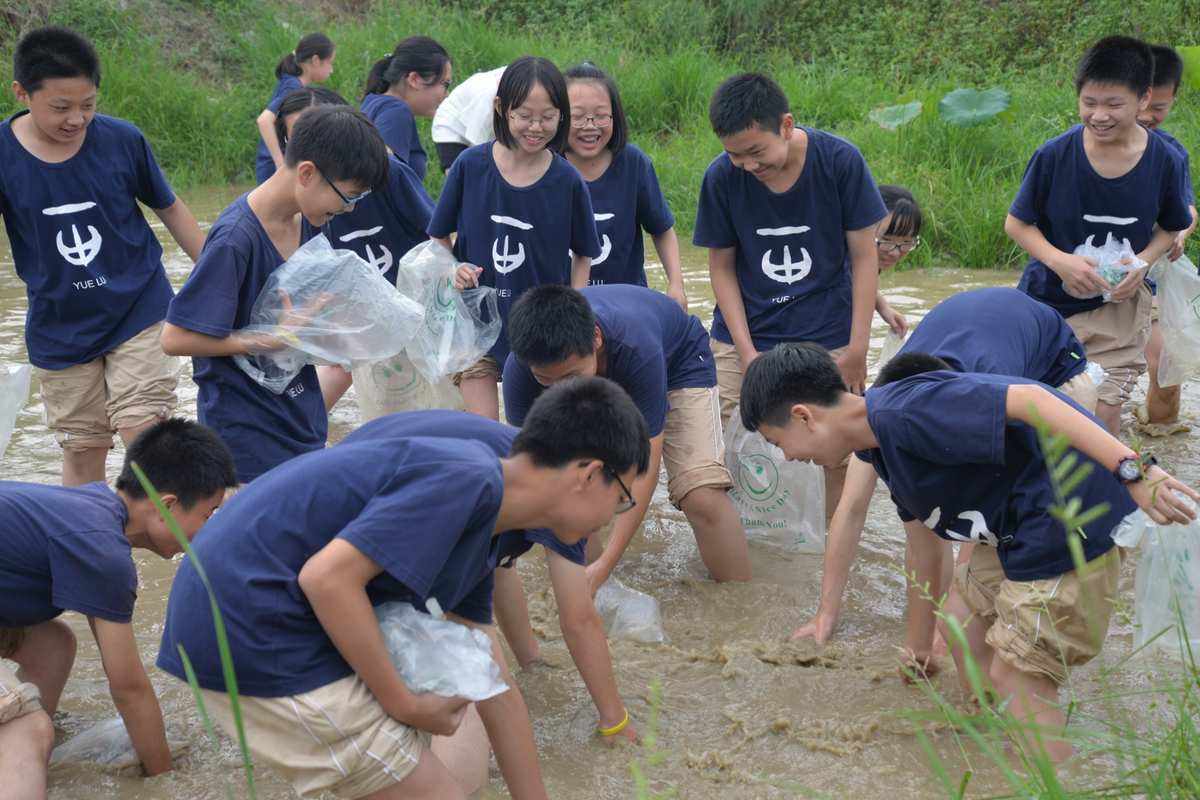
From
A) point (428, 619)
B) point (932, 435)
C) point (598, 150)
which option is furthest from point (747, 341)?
point (428, 619)

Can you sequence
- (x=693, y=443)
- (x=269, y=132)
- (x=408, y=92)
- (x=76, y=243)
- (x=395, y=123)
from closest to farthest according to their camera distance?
1. (x=76, y=243)
2. (x=693, y=443)
3. (x=395, y=123)
4. (x=408, y=92)
5. (x=269, y=132)

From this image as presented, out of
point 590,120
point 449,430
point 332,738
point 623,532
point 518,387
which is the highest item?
point 590,120

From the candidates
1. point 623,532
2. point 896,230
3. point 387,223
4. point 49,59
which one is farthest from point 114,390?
point 896,230

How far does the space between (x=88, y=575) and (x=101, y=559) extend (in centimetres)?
4

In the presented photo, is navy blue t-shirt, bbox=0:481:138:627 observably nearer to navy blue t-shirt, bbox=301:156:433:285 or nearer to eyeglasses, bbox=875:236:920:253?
navy blue t-shirt, bbox=301:156:433:285

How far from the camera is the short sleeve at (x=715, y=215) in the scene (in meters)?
4.55

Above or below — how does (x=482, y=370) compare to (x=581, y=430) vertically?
below

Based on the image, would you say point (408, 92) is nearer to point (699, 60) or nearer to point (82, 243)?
point (82, 243)

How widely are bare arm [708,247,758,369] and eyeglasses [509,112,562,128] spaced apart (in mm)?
760

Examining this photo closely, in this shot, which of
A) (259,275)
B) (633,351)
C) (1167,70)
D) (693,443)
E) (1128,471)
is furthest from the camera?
(1167,70)

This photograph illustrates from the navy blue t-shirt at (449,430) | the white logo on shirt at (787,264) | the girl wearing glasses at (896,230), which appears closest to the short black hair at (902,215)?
the girl wearing glasses at (896,230)

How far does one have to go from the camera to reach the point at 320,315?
12.0 ft

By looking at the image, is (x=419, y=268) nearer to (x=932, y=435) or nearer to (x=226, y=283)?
(x=226, y=283)

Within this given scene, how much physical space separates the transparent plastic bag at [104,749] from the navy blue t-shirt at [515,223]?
1.76 metres
